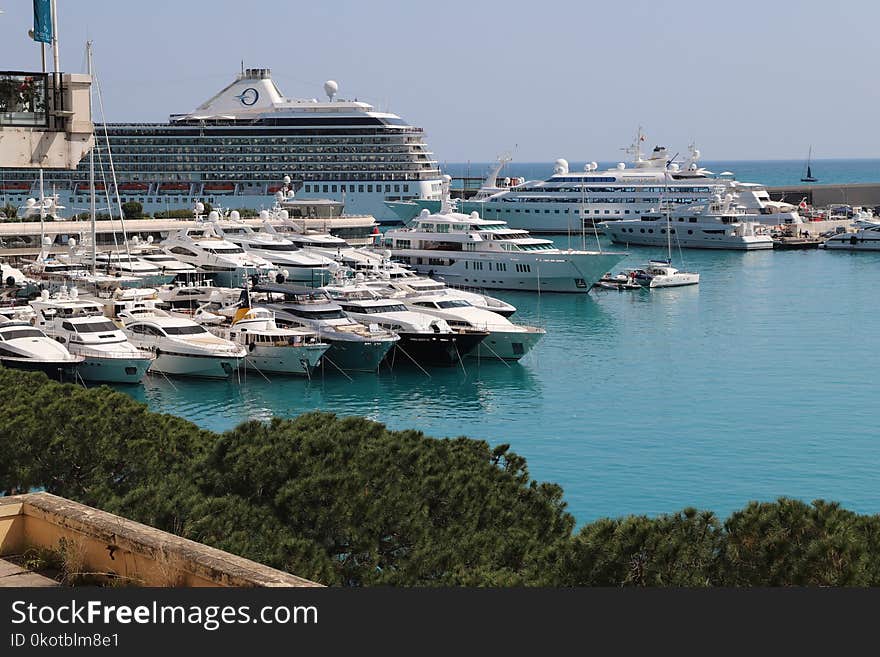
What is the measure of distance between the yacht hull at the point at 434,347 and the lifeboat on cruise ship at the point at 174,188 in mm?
48242

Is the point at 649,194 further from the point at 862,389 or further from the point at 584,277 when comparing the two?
the point at 862,389

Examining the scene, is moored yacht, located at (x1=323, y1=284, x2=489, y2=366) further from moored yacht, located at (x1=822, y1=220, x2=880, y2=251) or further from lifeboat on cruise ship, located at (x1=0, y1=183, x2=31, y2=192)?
lifeboat on cruise ship, located at (x1=0, y1=183, x2=31, y2=192)

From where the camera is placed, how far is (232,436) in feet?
38.3

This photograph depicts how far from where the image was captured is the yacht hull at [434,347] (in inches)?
1204

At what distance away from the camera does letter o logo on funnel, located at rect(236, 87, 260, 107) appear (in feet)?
253

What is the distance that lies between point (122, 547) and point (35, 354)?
21263 mm

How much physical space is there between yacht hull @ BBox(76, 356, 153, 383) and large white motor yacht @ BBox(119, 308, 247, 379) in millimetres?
1238

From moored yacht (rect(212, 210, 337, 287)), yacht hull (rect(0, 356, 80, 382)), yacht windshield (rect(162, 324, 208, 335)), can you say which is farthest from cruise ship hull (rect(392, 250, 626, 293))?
yacht hull (rect(0, 356, 80, 382))

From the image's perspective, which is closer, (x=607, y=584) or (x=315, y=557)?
(x=607, y=584)

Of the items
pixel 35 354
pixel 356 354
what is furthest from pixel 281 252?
pixel 35 354

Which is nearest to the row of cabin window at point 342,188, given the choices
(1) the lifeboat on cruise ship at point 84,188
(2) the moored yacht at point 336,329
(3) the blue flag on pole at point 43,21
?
(1) the lifeboat on cruise ship at point 84,188

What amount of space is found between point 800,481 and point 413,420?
8.37 meters

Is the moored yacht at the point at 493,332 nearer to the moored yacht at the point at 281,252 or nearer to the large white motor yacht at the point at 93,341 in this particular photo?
the moored yacht at the point at 281,252

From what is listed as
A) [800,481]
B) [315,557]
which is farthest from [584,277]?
[315,557]
